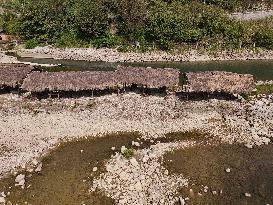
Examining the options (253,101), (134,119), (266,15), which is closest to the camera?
(134,119)

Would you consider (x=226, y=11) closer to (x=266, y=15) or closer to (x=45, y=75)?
(x=266, y=15)

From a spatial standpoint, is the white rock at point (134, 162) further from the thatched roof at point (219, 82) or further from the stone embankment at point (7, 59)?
the stone embankment at point (7, 59)

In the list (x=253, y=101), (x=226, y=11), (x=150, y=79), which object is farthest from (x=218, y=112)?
(x=226, y=11)

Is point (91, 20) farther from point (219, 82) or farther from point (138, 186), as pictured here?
point (138, 186)

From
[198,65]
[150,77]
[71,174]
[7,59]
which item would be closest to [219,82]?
[150,77]

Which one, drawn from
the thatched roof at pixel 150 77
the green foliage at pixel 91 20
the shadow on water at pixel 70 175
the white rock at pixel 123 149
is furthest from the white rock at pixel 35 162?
the green foliage at pixel 91 20

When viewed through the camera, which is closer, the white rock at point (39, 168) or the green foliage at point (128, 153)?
the white rock at point (39, 168)

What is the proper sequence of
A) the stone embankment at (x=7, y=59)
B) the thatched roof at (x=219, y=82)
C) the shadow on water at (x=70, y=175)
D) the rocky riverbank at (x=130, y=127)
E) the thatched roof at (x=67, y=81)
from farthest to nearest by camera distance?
the stone embankment at (x=7, y=59), the thatched roof at (x=67, y=81), the thatched roof at (x=219, y=82), the rocky riverbank at (x=130, y=127), the shadow on water at (x=70, y=175)
